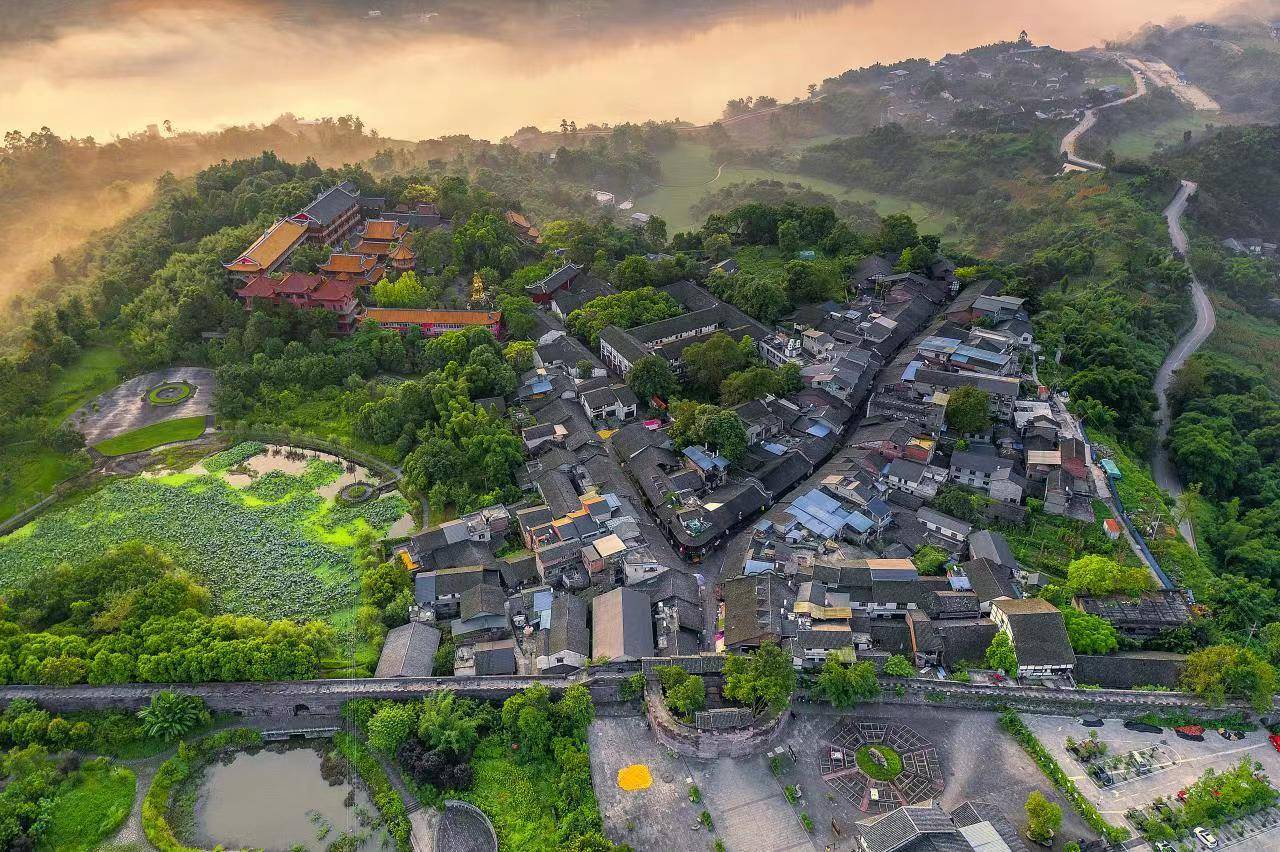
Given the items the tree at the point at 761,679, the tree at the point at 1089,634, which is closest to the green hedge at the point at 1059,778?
the tree at the point at 1089,634

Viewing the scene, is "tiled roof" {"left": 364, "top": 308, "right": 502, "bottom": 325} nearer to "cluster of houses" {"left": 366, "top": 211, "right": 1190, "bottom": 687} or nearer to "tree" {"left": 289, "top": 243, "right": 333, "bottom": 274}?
"cluster of houses" {"left": 366, "top": 211, "right": 1190, "bottom": 687}

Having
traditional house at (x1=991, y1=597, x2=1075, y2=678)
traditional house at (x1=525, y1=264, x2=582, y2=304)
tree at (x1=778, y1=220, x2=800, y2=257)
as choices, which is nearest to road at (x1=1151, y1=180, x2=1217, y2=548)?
traditional house at (x1=991, y1=597, x2=1075, y2=678)

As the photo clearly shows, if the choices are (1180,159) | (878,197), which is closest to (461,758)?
(878,197)

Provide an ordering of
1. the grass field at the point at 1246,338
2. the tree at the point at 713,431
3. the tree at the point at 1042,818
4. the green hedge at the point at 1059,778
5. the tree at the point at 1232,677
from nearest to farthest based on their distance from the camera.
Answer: the tree at the point at 1042,818 → the green hedge at the point at 1059,778 → the tree at the point at 1232,677 → the tree at the point at 713,431 → the grass field at the point at 1246,338

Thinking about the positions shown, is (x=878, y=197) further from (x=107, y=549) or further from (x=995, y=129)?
(x=107, y=549)

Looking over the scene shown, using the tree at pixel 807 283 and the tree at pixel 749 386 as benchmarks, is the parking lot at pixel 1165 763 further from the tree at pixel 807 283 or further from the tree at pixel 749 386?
the tree at pixel 807 283

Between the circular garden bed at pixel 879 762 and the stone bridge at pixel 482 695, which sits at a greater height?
the stone bridge at pixel 482 695
